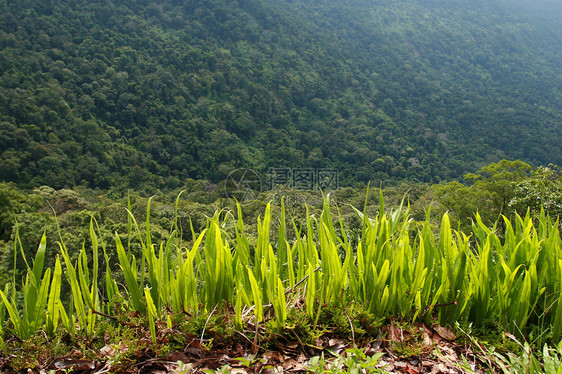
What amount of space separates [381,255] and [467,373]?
0.37 m

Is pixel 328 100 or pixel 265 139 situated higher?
pixel 328 100

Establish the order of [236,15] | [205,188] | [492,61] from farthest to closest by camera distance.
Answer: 1. [492,61]
2. [236,15]
3. [205,188]

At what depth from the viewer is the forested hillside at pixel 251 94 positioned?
128ft

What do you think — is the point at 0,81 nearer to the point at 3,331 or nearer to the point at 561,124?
the point at 3,331

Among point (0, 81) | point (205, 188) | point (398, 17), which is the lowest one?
point (205, 188)

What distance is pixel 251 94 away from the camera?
199 ft

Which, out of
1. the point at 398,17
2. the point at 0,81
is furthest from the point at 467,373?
the point at 398,17

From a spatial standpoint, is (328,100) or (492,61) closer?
(328,100)

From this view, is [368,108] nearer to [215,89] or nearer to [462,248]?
[215,89]

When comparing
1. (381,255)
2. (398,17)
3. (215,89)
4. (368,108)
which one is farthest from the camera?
(398,17)

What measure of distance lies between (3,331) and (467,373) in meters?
1.21

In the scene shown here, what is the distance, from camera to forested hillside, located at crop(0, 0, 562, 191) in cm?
3894

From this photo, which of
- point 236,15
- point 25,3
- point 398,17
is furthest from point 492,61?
point 25,3

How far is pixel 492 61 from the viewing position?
80.2 metres
